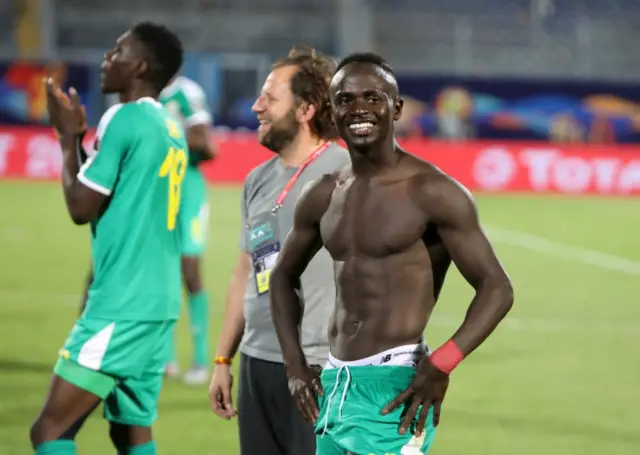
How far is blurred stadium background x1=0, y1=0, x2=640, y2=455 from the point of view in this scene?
8.01 metres

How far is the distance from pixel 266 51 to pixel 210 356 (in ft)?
71.8

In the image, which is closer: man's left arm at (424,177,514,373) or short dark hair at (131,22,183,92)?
man's left arm at (424,177,514,373)

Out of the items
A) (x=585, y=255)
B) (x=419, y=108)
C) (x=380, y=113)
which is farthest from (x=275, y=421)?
(x=419, y=108)

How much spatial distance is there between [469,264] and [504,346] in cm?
681

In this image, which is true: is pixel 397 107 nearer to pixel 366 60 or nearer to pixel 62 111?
pixel 366 60

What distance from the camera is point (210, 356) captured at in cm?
963

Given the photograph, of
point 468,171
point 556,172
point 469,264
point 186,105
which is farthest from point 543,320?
point 556,172

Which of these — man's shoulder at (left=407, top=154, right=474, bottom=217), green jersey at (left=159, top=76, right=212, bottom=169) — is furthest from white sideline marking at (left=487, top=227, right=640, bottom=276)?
man's shoulder at (left=407, top=154, right=474, bottom=217)

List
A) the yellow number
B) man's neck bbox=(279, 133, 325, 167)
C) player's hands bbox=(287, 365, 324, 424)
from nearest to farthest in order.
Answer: player's hands bbox=(287, 365, 324, 424)
man's neck bbox=(279, 133, 325, 167)
the yellow number

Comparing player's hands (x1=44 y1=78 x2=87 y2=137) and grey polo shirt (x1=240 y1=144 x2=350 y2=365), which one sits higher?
player's hands (x1=44 y1=78 x2=87 y2=137)

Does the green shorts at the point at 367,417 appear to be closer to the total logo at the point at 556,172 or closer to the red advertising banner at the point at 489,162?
the red advertising banner at the point at 489,162

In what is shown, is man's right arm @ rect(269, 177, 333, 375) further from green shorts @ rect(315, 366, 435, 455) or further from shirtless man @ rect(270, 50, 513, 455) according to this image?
green shorts @ rect(315, 366, 435, 455)

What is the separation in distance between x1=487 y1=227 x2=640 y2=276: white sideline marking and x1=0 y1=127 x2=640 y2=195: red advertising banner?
5881mm

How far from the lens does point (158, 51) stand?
5.05 meters
